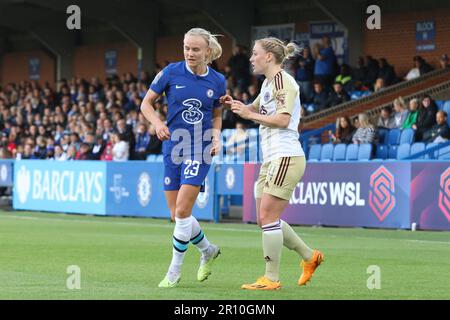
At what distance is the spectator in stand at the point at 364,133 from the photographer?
72.2 ft

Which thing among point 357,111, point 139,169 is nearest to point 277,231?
point 139,169

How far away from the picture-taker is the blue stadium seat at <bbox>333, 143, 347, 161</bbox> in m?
22.1

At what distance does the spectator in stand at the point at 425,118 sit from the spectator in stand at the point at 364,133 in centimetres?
86

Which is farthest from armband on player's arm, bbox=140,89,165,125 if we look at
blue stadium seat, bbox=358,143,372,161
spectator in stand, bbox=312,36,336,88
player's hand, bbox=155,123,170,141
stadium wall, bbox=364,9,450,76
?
stadium wall, bbox=364,9,450,76

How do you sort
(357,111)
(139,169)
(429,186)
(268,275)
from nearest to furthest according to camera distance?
(268,275)
(429,186)
(139,169)
(357,111)

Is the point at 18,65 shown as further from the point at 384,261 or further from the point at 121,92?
the point at 384,261

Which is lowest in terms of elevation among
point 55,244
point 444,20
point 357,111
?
point 55,244

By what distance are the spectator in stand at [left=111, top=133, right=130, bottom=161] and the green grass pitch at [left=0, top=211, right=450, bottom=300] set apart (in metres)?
5.50

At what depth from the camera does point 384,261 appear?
507 inches

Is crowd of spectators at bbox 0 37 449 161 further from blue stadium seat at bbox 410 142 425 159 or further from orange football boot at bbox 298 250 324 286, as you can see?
orange football boot at bbox 298 250 324 286

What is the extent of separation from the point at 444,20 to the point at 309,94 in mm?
4518

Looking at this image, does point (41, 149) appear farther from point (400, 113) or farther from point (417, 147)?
point (417, 147)

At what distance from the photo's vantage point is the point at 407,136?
71.6 feet

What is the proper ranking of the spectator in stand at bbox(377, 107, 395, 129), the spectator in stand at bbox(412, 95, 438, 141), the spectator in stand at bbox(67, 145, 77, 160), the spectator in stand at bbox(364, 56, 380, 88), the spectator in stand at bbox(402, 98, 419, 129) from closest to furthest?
1. the spectator in stand at bbox(412, 95, 438, 141)
2. the spectator in stand at bbox(402, 98, 419, 129)
3. the spectator in stand at bbox(377, 107, 395, 129)
4. the spectator in stand at bbox(364, 56, 380, 88)
5. the spectator in stand at bbox(67, 145, 77, 160)
